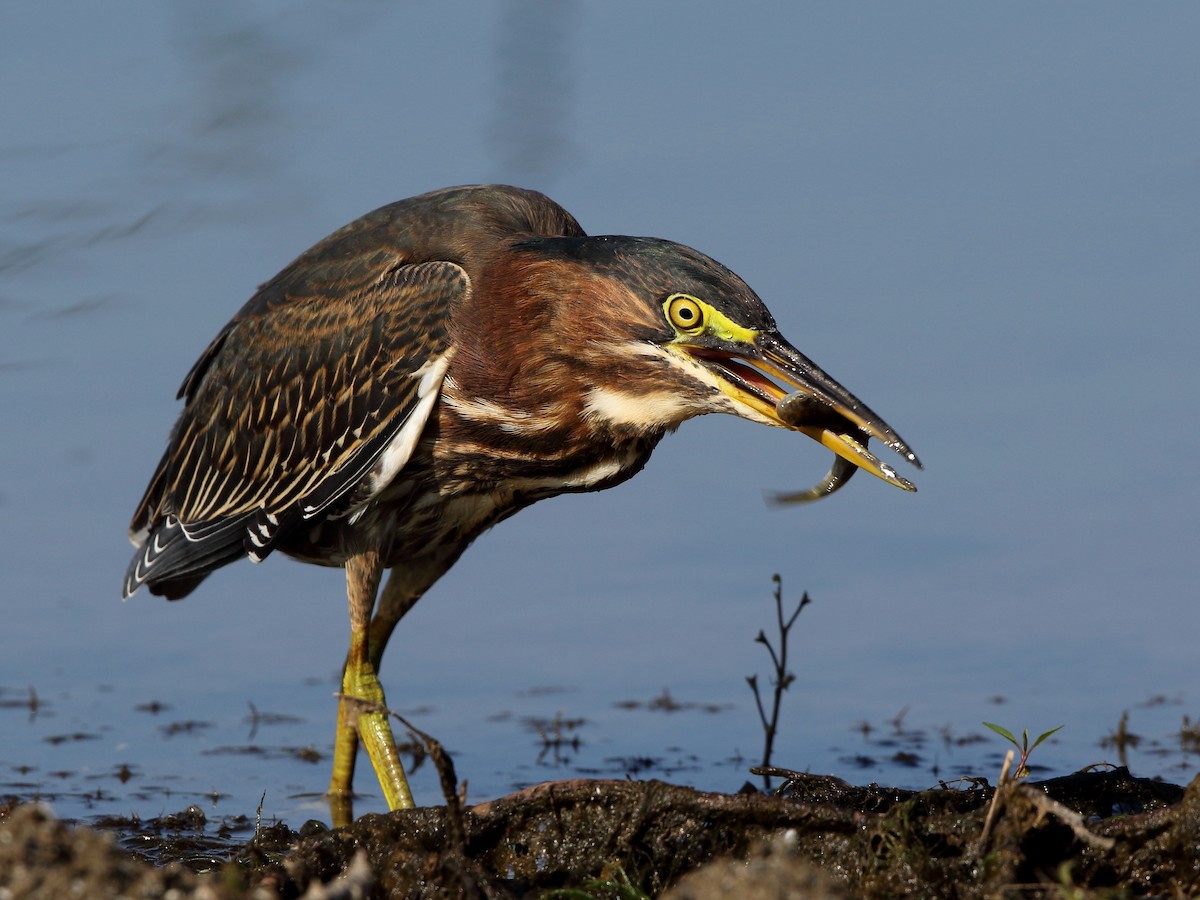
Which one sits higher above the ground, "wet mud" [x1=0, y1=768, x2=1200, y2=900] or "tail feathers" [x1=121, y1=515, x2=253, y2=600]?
"tail feathers" [x1=121, y1=515, x2=253, y2=600]

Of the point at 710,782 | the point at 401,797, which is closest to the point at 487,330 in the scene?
the point at 401,797

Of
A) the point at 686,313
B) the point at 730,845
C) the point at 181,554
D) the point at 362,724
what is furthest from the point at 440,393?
the point at 730,845

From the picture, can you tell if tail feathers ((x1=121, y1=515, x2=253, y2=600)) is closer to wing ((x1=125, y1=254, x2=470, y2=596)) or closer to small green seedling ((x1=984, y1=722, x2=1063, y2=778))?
wing ((x1=125, y1=254, x2=470, y2=596))

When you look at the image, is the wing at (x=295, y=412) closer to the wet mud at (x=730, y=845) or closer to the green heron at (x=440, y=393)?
the green heron at (x=440, y=393)

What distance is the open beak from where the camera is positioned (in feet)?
15.8

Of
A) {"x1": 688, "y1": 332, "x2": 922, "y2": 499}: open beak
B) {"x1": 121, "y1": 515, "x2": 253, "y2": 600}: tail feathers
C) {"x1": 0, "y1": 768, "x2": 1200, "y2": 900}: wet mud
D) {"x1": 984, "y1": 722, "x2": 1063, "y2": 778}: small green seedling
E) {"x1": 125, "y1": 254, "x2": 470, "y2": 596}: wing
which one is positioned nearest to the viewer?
{"x1": 0, "y1": 768, "x2": 1200, "y2": 900}: wet mud

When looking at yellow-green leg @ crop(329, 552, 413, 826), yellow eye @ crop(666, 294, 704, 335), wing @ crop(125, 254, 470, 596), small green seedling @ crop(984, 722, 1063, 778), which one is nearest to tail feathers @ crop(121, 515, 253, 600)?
wing @ crop(125, 254, 470, 596)

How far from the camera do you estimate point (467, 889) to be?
140 inches

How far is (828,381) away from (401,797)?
206 centimetres

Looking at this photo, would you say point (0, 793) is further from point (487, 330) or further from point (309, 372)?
point (487, 330)

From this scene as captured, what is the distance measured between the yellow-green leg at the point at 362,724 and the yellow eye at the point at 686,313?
152cm

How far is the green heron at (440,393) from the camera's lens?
198 inches

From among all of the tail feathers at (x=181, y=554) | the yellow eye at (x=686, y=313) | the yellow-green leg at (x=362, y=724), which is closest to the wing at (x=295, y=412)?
the tail feathers at (x=181, y=554)

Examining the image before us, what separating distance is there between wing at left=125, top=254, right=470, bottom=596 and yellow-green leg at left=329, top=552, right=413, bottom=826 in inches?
10.8
